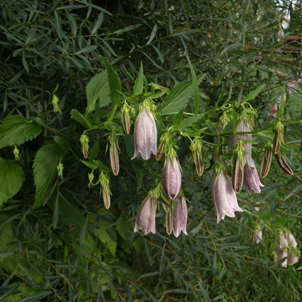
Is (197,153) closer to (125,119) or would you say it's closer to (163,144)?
(163,144)

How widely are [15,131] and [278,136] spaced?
2.89ft

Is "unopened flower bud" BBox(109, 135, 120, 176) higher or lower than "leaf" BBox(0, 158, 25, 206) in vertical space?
higher

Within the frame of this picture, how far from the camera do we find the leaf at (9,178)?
1.53 meters

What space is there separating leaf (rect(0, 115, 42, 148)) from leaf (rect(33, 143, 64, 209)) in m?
0.07

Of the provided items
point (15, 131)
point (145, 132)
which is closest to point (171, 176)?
point (145, 132)

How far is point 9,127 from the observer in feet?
4.91

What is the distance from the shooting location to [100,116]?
4.50ft

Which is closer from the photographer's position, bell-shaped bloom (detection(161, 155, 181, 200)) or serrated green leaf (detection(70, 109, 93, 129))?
bell-shaped bloom (detection(161, 155, 181, 200))

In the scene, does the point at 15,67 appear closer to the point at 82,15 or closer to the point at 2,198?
the point at 82,15

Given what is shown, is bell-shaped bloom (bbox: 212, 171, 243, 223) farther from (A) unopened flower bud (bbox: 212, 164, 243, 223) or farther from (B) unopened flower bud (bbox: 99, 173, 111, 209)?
(B) unopened flower bud (bbox: 99, 173, 111, 209)

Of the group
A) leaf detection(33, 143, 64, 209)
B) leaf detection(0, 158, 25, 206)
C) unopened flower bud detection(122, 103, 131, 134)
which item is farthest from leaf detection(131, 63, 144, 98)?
leaf detection(0, 158, 25, 206)

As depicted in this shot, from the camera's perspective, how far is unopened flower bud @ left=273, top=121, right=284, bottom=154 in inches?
40.6

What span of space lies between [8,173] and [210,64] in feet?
3.05

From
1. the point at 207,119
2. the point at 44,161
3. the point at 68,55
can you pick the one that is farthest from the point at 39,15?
the point at 207,119
